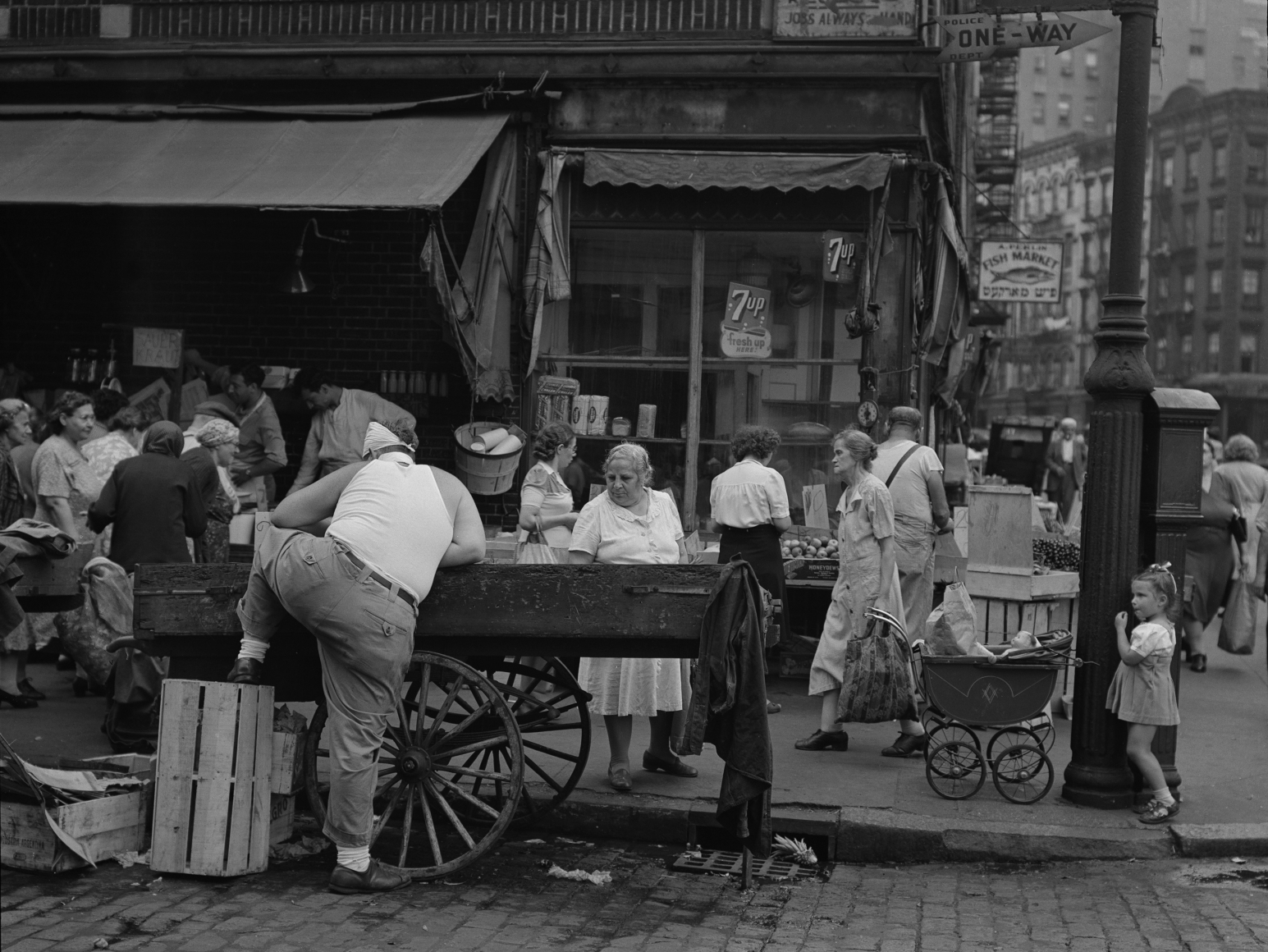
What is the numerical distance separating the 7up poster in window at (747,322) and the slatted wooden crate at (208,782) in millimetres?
6733

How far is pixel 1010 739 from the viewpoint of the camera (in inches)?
336

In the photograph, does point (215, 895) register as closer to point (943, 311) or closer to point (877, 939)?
point (877, 939)

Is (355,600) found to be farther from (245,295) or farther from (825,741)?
(245,295)

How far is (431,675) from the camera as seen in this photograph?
6.73 metres

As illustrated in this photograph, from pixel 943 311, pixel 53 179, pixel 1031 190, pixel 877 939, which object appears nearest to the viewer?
pixel 877 939

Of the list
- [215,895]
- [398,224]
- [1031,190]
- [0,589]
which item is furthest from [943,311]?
[1031,190]

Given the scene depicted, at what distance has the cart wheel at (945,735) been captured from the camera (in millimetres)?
7867

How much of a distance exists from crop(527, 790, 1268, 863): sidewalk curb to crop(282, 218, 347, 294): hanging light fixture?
6693 mm

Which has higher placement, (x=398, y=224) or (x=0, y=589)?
(x=398, y=224)

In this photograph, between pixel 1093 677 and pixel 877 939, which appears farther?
pixel 1093 677

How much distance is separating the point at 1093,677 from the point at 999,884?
1489 mm

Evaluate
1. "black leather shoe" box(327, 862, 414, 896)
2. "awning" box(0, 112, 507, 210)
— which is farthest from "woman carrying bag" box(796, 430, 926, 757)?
"awning" box(0, 112, 507, 210)

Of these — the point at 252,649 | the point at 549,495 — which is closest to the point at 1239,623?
the point at 549,495

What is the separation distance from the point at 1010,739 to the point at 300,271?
7.23 meters
